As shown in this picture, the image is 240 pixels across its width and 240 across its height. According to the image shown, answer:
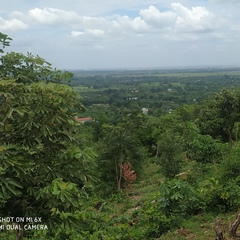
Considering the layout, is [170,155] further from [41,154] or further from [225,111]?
[41,154]

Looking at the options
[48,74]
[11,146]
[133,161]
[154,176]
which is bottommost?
[154,176]

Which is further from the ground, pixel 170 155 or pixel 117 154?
pixel 170 155

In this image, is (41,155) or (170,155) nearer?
(41,155)

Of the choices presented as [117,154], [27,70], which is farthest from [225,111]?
[27,70]

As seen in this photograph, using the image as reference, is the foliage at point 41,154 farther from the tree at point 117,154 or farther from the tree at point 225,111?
the tree at point 117,154

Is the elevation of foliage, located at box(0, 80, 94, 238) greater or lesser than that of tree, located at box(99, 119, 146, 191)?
greater

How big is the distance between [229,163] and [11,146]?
6.70 meters

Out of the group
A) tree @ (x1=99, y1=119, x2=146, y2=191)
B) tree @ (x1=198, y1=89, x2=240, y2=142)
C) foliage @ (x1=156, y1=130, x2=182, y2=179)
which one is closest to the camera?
foliage @ (x1=156, y1=130, x2=182, y2=179)

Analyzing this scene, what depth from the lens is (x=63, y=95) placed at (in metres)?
3.33

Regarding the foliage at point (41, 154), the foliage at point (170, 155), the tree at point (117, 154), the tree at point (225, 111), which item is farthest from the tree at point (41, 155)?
the tree at point (117, 154)

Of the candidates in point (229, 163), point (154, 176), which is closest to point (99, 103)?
point (154, 176)

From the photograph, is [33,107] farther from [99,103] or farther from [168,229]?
[99,103]

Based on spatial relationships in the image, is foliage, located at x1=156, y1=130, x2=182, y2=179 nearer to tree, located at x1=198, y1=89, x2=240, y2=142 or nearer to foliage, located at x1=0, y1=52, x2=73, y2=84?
tree, located at x1=198, y1=89, x2=240, y2=142

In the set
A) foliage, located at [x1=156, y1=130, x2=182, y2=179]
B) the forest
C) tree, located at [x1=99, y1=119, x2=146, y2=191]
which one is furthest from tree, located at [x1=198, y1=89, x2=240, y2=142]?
tree, located at [x1=99, y1=119, x2=146, y2=191]
